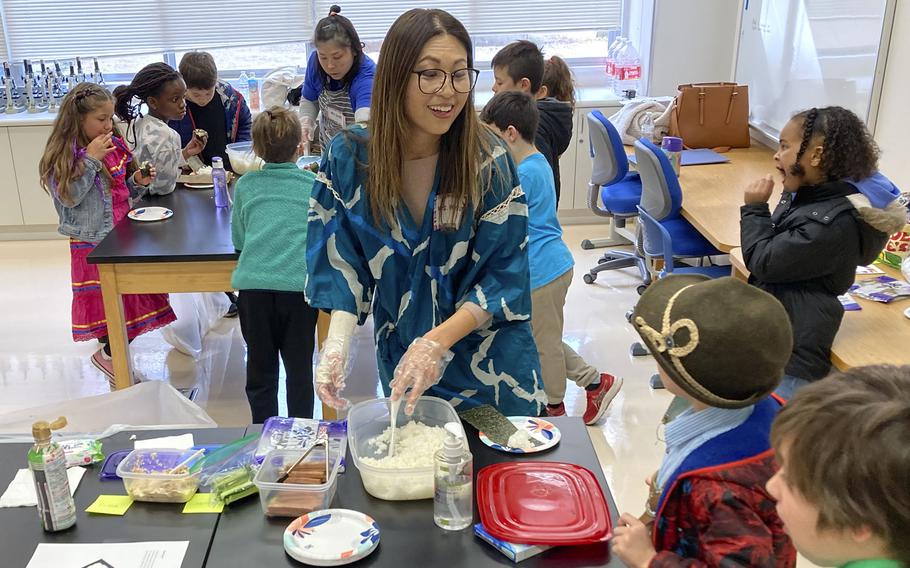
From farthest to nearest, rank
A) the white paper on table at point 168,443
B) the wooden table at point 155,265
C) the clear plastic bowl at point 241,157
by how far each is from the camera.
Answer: the clear plastic bowl at point 241,157
the wooden table at point 155,265
the white paper on table at point 168,443

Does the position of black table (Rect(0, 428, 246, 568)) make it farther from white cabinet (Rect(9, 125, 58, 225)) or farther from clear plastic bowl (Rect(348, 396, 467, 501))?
white cabinet (Rect(9, 125, 58, 225))

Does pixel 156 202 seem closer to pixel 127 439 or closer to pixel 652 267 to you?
pixel 127 439

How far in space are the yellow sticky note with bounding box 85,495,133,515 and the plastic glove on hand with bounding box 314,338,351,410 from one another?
40cm

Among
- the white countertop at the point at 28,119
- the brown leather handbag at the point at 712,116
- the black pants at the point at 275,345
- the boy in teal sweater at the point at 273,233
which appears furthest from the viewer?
the white countertop at the point at 28,119

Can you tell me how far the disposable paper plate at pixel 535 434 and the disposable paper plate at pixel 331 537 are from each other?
12.9 inches

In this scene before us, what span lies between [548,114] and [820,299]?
138 centimetres

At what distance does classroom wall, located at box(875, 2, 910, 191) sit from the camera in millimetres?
3383

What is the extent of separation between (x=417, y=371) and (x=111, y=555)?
0.62 metres

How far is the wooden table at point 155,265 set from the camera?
2912 millimetres

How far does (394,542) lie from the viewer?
55.4 inches

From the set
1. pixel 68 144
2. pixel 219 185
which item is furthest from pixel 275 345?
pixel 68 144

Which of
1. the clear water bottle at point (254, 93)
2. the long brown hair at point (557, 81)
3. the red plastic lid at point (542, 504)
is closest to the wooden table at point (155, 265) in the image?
the long brown hair at point (557, 81)

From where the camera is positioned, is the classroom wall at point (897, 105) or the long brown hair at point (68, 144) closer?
the long brown hair at point (68, 144)

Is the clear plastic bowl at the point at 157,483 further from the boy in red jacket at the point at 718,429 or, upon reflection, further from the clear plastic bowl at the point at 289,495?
the boy in red jacket at the point at 718,429
